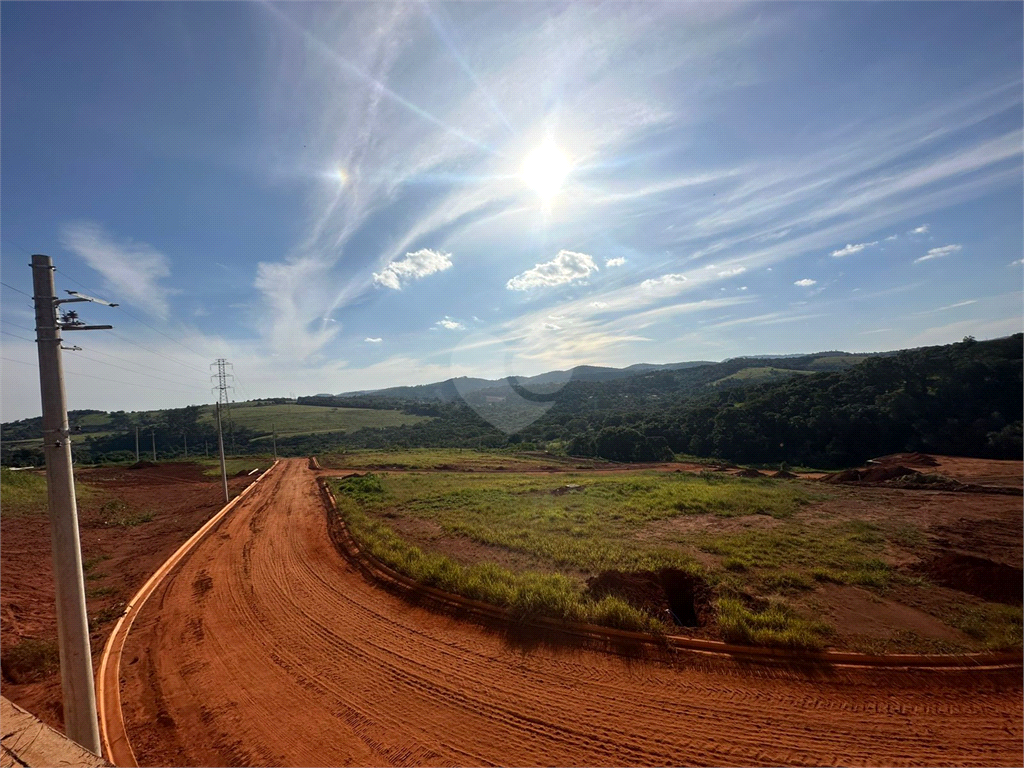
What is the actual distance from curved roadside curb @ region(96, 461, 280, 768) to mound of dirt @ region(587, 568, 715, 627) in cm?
800

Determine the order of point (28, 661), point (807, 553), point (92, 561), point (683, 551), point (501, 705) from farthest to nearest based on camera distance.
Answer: point (92, 561)
point (683, 551)
point (807, 553)
point (28, 661)
point (501, 705)

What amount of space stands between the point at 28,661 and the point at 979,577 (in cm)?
2015

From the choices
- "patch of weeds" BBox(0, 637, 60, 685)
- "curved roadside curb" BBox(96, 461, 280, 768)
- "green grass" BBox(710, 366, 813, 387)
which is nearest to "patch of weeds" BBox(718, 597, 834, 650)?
"curved roadside curb" BBox(96, 461, 280, 768)

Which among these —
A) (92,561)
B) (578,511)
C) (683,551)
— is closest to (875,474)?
(578,511)

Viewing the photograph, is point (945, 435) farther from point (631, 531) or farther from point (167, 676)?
point (167, 676)

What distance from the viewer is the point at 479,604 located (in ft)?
29.5

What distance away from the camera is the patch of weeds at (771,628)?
23.2 feet

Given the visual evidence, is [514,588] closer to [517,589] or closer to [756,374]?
[517,589]

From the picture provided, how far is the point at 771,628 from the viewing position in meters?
7.51

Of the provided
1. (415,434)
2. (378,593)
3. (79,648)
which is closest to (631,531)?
(378,593)

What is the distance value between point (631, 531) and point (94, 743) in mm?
13021

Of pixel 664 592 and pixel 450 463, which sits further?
pixel 450 463

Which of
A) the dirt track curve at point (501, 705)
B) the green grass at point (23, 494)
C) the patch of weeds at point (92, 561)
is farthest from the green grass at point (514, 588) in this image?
the green grass at point (23, 494)

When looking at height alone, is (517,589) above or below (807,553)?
above
